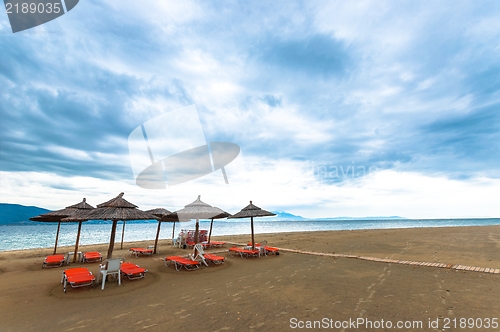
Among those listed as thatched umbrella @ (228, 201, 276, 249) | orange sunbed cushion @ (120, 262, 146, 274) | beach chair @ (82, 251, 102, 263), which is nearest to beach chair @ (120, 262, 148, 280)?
orange sunbed cushion @ (120, 262, 146, 274)

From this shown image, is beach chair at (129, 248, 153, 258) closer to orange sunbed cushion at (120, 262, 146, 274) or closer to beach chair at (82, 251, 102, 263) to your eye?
beach chair at (82, 251, 102, 263)

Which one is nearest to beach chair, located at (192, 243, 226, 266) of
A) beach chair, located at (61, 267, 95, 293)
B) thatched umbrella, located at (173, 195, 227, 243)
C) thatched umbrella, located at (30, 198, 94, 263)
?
thatched umbrella, located at (173, 195, 227, 243)

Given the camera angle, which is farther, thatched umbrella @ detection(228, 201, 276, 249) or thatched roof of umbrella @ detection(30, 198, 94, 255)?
thatched umbrella @ detection(228, 201, 276, 249)

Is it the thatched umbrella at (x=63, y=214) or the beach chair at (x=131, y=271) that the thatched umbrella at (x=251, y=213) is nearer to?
the beach chair at (x=131, y=271)

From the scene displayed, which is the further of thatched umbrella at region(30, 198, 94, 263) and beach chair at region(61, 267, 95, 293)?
thatched umbrella at region(30, 198, 94, 263)

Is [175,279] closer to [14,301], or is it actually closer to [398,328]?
[14,301]

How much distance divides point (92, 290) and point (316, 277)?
6807 mm

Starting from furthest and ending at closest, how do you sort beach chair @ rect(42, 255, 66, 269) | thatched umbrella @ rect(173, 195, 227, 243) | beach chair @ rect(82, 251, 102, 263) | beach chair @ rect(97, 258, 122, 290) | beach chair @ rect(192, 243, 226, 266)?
1. beach chair @ rect(82, 251, 102, 263)
2. thatched umbrella @ rect(173, 195, 227, 243)
3. beach chair @ rect(192, 243, 226, 266)
4. beach chair @ rect(42, 255, 66, 269)
5. beach chair @ rect(97, 258, 122, 290)

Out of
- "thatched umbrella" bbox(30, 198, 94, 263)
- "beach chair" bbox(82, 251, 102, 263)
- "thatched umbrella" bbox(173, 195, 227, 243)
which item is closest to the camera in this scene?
A: "thatched umbrella" bbox(30, 198, 94, 263)

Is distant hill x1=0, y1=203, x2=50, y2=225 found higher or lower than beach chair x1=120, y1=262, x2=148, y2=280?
higher

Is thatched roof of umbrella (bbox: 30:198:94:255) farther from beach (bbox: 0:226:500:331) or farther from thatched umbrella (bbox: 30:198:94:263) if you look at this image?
beach (bbox: 0:226:500:331)

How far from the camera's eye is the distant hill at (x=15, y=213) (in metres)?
148

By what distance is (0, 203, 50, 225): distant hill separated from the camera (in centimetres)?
14825

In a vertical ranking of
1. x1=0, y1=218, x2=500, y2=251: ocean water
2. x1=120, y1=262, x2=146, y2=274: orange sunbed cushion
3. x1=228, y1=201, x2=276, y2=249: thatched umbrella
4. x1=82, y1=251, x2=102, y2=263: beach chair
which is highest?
x1=228, y1=201, x2=276, y2=249: thatched umbrella
